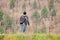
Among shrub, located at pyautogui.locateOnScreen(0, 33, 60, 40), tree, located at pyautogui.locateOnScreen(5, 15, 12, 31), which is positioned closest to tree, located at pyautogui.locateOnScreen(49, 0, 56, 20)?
tree, located at pyautogui.locateOnScreen(5, 15, 12, 31)

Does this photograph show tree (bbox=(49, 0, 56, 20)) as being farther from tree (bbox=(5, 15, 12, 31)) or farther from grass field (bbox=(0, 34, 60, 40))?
grass field (bbox=(0, 34, 60, 40))

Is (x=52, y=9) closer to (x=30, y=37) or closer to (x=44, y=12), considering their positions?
(x=44, y=12)

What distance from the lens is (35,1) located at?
2734 cm

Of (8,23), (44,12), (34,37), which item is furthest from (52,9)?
(34,37)

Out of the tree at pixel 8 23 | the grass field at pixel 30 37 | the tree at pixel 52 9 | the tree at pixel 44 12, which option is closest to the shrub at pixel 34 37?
the grass field at pixel 30 37

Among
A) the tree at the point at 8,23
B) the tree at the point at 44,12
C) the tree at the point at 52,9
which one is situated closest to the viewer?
the tree at the point at 8,23

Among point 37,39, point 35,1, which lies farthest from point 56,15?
point 37,39

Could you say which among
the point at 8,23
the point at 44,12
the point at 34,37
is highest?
the point at 34,37

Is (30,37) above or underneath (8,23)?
above

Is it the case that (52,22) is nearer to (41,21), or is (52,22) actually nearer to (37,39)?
(41,21)

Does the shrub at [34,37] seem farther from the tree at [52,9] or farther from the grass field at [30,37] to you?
the tree at [52,9]

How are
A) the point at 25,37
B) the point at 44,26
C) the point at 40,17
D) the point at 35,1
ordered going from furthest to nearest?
the point at 35,1, the point at 40,17, the point at 44,26, the point at 25,37

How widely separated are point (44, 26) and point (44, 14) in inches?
73.2

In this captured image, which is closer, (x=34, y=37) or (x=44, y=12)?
(x=34, y=37)
